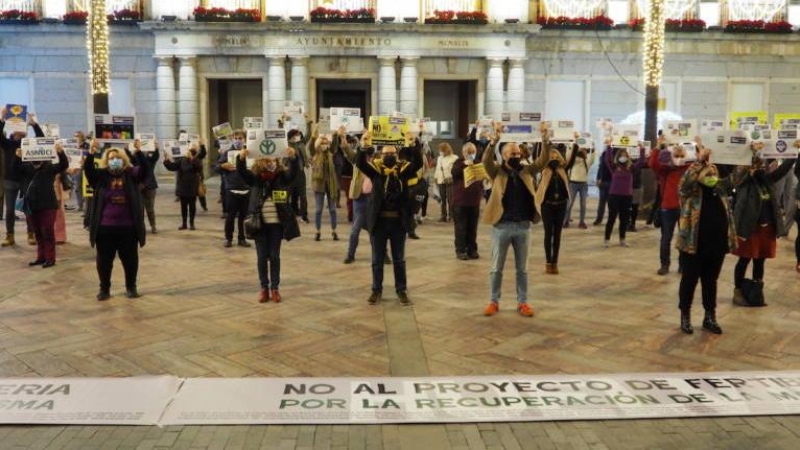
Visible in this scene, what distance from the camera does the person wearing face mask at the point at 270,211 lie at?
7.96 m

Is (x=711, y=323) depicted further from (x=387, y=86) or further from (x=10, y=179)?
(x=387, y=86)

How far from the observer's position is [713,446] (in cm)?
440

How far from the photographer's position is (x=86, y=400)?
507 cm

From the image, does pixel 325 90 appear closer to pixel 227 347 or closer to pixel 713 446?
pixel 227 347

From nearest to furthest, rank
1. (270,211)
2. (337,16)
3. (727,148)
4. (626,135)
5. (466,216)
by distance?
(727,148), (270,211), (466,216), (626,135), (337,16)

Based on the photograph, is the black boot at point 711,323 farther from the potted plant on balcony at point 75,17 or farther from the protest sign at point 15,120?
the potted plant on balcony at point 75,17

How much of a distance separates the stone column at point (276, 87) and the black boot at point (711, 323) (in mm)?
17045

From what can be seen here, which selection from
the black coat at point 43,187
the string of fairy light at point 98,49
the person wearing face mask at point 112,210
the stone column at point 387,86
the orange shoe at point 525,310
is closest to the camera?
the orange shoe at point 525,310

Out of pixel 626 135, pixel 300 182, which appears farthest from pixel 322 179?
pixel 626 135

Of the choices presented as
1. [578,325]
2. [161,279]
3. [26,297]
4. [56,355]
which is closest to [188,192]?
[161,279]

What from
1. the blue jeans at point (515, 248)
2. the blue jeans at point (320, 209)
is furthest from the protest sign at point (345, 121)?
the blue jeans at point (515, 248)

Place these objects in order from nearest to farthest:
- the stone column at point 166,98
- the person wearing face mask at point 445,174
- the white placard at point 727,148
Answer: the white placard at point 727,148, the person wearing face mask at point 445,174, the stone column at point 166,98

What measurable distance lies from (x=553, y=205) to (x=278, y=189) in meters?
3.70

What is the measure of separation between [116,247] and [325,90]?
1836cm
